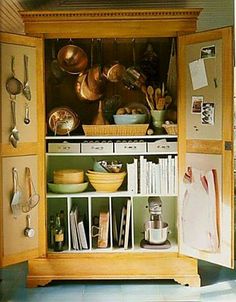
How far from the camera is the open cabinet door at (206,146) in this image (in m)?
3.16

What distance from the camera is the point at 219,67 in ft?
10.4

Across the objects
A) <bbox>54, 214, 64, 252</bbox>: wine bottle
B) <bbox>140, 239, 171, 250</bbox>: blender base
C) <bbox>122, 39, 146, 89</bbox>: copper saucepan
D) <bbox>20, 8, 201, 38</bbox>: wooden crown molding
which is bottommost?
<bbox>140, 239, 171, 250</bbox>: blender base

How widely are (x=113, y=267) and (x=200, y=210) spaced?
0.73 m

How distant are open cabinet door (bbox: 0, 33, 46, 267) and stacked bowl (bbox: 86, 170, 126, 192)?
1.25ft

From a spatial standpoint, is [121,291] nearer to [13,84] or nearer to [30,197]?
[30,197]

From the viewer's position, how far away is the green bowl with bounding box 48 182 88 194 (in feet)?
11.7

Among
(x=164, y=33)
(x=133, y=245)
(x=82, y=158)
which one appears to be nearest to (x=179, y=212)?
(x=133, y=245)

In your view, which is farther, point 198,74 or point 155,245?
point 155,245

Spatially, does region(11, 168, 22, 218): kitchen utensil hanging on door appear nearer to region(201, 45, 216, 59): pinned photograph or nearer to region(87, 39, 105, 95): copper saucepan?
region(87, 39, 105, 95): copper saucepan

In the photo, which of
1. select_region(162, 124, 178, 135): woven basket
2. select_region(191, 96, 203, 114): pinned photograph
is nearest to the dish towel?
select_region(162, 124, 178, 135): woven basket

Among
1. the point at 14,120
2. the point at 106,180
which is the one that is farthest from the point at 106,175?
the point at 14,120

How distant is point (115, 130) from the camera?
A: 354 centimetres

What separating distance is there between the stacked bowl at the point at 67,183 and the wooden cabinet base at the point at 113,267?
1.53 feet

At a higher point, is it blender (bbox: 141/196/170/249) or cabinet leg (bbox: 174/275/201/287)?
blender (bbox: 141/196/170/249)
